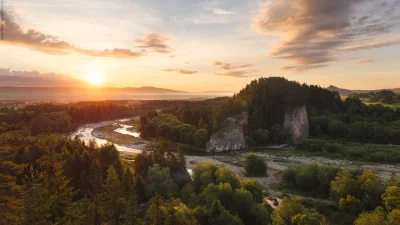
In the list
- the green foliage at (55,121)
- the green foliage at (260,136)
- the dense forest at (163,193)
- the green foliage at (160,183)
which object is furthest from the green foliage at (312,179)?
the green foliage at (55,121)

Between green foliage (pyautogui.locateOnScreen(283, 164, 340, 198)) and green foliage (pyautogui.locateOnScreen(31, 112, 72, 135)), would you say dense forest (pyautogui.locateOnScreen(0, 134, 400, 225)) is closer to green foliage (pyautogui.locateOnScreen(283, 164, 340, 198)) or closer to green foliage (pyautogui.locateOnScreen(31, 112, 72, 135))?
green foliage (pyautogui.locateOnScreen(283, 164, 340, 198))

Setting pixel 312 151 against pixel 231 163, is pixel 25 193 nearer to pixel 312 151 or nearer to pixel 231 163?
pixel 231 163

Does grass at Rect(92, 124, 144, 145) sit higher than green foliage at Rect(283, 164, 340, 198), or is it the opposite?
green foliage at Rect(283, 164, 340, 198)

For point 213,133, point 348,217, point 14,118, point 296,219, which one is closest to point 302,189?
point 348,217

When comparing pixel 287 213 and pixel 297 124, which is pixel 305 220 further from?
pixel 297 124

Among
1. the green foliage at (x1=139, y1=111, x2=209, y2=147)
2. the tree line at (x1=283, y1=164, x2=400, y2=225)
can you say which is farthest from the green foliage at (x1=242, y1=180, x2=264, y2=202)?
the green foliage at (x1=139, y1=111, x2=209, y2=147)

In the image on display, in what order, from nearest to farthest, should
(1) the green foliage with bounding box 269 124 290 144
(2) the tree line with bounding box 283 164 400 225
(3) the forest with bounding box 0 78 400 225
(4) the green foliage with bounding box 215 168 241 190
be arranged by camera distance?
(3) the forest with bounding box 0 78 400 225
(2) the tree line with bounding box 283 164 400 225
(4) the green foliage with bounding box 215 168 241 190
(1) the green foliage with bounding box 269 124 290 144

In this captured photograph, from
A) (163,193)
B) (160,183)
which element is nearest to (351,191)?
(163,193)
